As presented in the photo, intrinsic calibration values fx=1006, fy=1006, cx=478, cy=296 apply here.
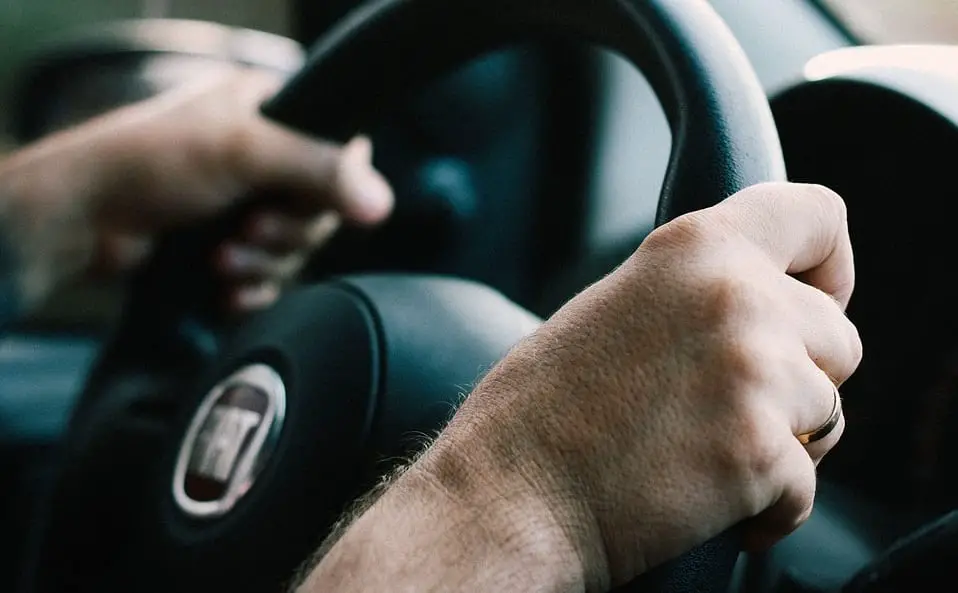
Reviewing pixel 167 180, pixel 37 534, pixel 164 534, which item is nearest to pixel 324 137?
pixel 167 180

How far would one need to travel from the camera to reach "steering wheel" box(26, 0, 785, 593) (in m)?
0.58

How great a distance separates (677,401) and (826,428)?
0.08m

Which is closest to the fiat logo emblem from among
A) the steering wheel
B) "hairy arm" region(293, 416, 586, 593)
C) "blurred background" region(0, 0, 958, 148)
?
the steering wheel

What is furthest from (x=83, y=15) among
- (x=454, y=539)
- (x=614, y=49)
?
(x=454, y=539)

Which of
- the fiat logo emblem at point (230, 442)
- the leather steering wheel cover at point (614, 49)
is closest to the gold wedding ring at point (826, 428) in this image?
the leather steering wheel cover at point (614, 49)

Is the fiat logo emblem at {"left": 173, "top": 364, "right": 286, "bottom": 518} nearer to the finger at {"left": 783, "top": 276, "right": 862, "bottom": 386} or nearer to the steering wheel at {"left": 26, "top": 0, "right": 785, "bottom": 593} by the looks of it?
the steering wheel at {"left": 26, "top": 0, "right": 785, "bottom": 593}

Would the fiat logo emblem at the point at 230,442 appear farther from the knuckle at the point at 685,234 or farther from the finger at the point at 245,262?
the knuckle at the point at 685,234

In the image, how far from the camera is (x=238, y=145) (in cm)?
93

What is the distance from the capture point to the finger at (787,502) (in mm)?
419

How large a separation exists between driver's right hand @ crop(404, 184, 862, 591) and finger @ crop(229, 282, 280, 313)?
579mm

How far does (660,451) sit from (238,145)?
24.8 inches

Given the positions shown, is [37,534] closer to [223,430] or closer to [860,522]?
[223,430]

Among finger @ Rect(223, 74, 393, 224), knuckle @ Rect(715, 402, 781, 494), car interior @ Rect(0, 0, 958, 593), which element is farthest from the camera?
finger @ Rect(223, 74, 393, 224)

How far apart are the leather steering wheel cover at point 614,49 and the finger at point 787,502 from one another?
13cm
